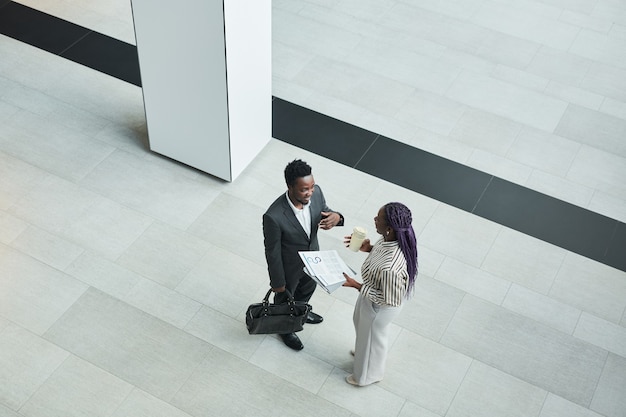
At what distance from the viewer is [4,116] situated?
25.8 ft

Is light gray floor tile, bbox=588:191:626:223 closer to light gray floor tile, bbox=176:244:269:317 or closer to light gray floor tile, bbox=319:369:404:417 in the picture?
light gray floor tile, bbox=319:369:404:417

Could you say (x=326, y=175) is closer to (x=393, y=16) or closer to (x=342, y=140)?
(x=342, y=140)

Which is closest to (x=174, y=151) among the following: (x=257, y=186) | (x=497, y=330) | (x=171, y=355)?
(x=257, y=186)

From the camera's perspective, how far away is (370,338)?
17.6ft

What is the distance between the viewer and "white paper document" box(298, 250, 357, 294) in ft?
16.8

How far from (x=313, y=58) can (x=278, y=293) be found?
13.0ft

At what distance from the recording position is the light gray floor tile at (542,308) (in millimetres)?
6344

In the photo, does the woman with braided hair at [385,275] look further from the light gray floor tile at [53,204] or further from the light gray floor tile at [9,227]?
Answer: the light gray floor tile at [9,227]

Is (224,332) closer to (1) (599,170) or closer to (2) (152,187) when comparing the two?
(2) (152,187)

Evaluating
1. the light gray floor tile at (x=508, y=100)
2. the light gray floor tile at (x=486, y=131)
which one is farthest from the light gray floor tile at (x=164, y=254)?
the light gray floor tile at (x=508, y=100)

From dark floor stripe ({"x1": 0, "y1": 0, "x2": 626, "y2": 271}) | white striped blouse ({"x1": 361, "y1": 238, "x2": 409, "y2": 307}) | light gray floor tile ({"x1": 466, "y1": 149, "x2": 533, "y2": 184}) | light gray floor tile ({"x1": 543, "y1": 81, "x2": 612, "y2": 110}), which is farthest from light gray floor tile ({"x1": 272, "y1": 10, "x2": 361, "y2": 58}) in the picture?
white striped blouse ({"x1": 361, "y1": 238, "x2": 409, "y2": 307})

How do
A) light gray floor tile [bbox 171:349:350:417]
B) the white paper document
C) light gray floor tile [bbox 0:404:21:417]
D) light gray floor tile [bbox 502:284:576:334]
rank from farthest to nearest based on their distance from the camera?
1. light gray floor tile [bbox 502:284:576:334]
2. light gray floor tile [bbox 171:349:350:417]
3. light gray floor tile [bbox 0:404:21:417]
4. the white paper document

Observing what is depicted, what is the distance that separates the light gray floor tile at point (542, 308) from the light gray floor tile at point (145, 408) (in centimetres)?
277

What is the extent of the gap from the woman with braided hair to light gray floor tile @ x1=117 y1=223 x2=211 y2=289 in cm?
176
